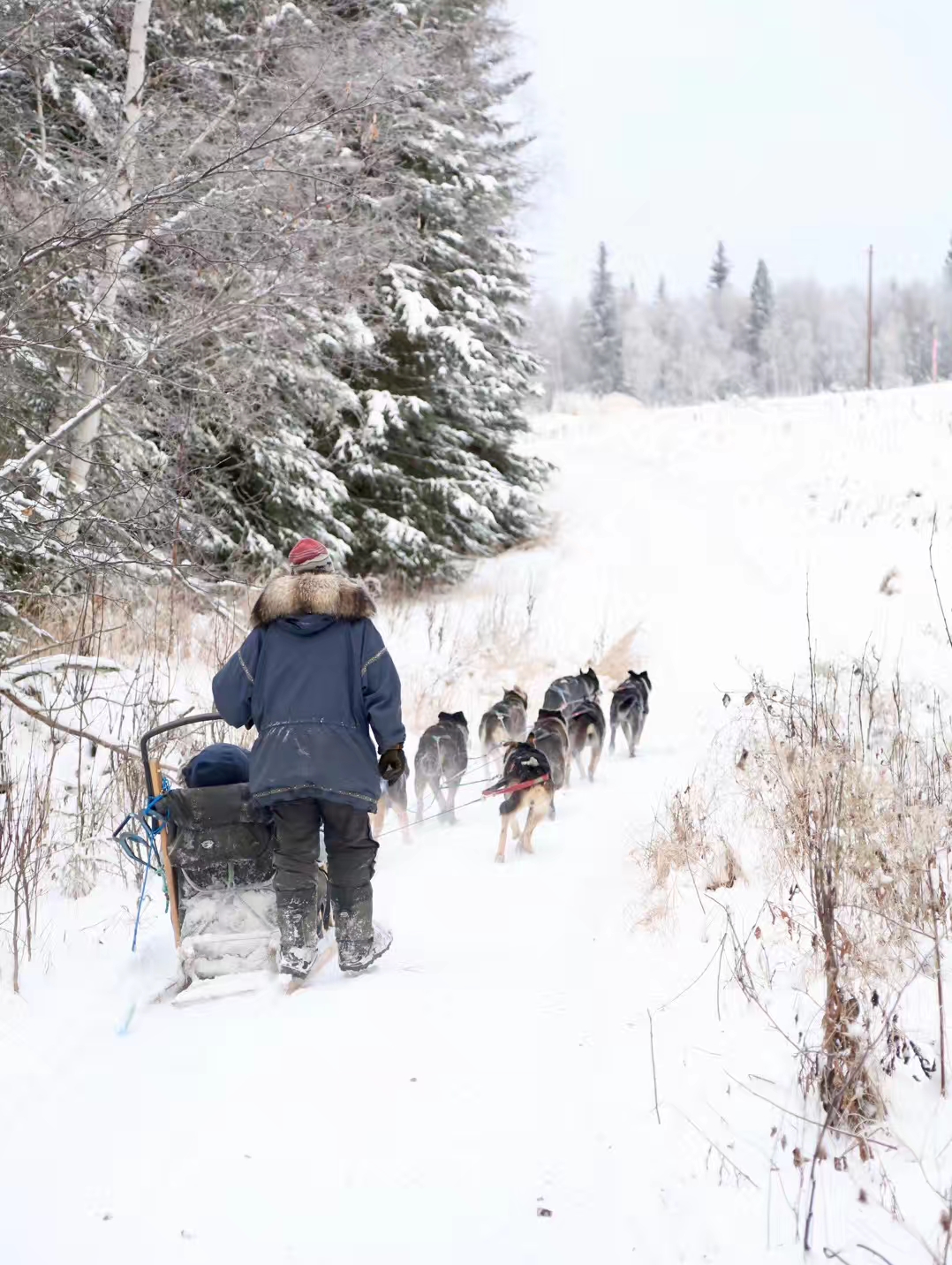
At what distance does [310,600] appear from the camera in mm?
3691

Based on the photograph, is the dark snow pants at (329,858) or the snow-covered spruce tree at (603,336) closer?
the dark snow pants at (329,858)

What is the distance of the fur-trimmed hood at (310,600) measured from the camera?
3.69 m

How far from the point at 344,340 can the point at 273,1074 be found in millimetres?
10794

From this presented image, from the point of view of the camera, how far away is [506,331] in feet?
48.4

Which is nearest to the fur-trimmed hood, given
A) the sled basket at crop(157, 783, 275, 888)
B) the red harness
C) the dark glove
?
the dark glove

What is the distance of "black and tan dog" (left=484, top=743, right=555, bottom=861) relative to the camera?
17.9 feet

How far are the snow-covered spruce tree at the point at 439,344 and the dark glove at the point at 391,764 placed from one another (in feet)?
30.0

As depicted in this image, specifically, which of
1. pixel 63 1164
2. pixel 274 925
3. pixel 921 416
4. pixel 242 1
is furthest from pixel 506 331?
pixel 63 1164

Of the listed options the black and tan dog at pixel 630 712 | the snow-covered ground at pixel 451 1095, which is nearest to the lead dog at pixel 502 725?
the black and tan dog at pixel 630 712

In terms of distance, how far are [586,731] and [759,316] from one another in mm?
86292

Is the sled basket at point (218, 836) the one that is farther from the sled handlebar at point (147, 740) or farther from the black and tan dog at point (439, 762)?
the black and tan dog at point (439, 762)

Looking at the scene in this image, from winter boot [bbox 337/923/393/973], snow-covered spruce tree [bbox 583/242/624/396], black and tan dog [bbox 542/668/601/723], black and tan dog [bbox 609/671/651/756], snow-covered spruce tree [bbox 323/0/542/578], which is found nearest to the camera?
winter boot [bbox 337/923/393/973]

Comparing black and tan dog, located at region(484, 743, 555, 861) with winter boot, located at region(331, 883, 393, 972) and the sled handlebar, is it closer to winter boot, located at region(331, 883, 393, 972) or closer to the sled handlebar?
winter boot, located at region(331, 883, 393, 972)

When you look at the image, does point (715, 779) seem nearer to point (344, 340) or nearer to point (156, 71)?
point (344, 340)
